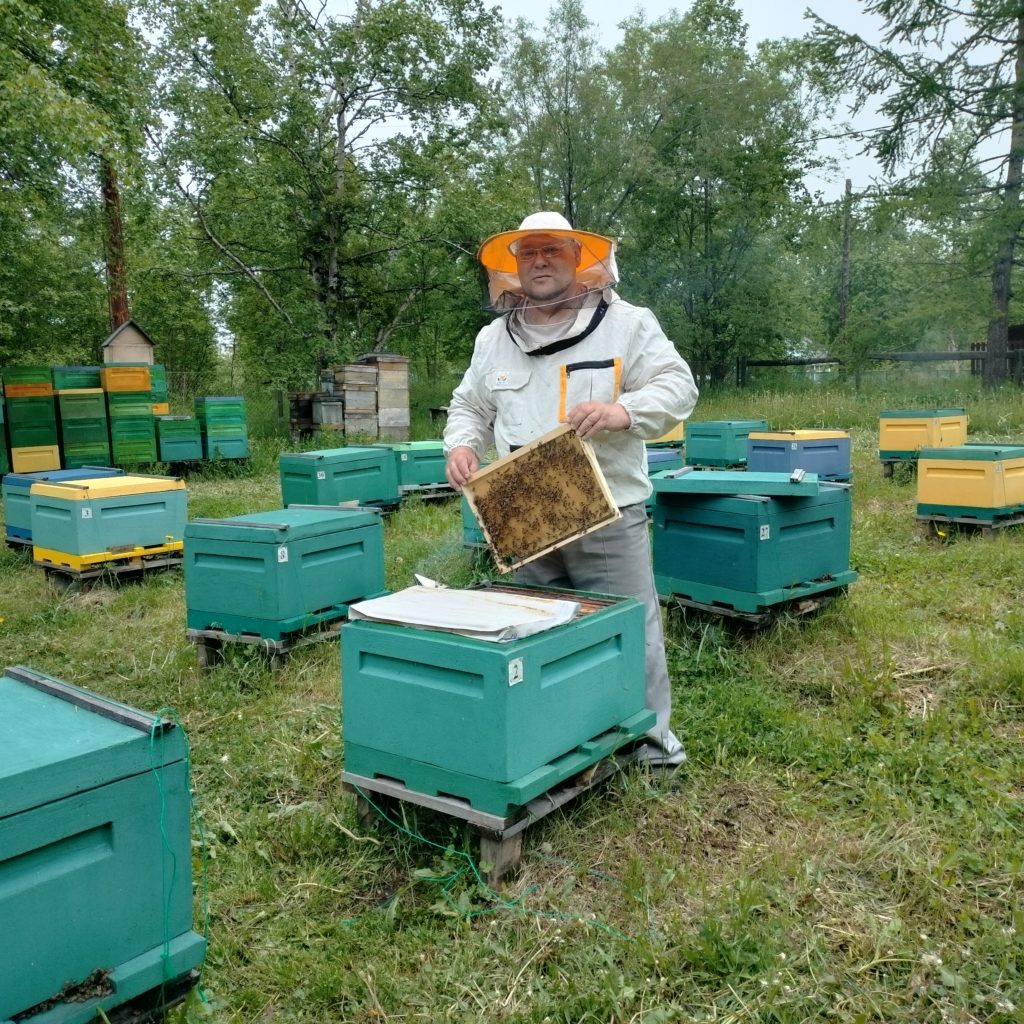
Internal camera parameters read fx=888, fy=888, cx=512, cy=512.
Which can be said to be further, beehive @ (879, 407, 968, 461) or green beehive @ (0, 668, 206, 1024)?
beehive @ (879, 407, 968, 461)

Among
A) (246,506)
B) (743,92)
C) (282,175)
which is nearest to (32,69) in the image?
(246,506)

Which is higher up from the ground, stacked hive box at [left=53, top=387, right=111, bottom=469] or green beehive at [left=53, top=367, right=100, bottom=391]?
green beehive at [left=53, top=367, right=100, bottom=391]

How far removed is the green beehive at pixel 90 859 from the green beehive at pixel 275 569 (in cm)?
205

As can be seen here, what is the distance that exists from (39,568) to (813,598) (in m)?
5.20

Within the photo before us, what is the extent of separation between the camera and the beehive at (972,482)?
582 cm

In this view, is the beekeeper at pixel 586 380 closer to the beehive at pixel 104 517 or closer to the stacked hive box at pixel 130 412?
the beehive at pixel 104 517

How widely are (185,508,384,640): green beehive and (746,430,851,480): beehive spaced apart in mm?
4052

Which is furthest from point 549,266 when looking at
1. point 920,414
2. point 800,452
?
point 920,414

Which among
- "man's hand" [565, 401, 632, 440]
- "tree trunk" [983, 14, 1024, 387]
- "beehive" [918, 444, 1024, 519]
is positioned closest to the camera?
"man's hand" [565, 401, 632, 440]

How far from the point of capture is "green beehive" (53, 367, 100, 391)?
10273 millimetres

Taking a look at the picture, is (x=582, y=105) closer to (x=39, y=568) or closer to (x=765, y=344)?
(x=765, y=344)

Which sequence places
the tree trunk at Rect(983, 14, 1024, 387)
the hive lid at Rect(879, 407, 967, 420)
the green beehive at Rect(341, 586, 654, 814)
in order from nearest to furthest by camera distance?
the green beehive at Rect(341, 586, 654, 814) → the hive lid at Rect(879, 407, 967, 420) → the tree trunk at Rect(983, 14, 1024, 387)

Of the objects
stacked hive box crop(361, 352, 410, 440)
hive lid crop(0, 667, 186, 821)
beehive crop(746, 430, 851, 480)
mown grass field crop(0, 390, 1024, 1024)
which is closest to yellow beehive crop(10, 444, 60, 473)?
stacked hive box crop(361, 352, 410, 440)

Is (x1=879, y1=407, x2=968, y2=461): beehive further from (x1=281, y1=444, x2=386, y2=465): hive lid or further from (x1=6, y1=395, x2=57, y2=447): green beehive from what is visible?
(x1=6, y1=395, x2=57, y2=447): green beehive
